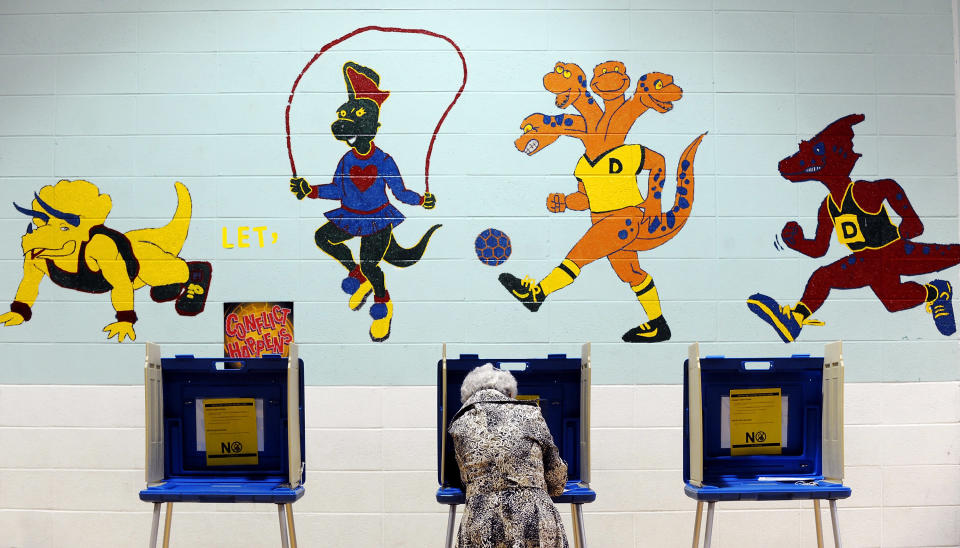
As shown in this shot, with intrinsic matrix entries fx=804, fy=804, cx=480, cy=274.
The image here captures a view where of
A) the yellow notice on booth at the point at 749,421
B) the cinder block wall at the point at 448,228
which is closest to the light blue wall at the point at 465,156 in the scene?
the cinder block wall at the point at 448,228

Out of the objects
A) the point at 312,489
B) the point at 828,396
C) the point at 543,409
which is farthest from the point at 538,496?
the point at 312,489

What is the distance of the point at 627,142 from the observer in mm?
3850

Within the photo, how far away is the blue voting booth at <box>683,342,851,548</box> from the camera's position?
9.37 feet

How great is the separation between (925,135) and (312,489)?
3390 mm

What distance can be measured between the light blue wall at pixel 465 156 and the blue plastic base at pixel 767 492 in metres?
1.07

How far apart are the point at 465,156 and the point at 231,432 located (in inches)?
66.2

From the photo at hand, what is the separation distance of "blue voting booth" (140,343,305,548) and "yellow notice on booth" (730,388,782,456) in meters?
1.57

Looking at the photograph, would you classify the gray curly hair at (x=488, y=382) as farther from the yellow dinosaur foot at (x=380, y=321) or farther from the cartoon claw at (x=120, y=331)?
the cartoon claw at (x=120, y=331)

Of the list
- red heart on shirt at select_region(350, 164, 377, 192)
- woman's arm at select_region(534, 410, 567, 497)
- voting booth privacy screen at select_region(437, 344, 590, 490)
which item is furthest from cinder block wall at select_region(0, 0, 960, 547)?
woman's arm at select_region(534, 410, 567, 497)

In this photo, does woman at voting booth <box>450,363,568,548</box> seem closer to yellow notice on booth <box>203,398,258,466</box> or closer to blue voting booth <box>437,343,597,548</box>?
blue voting booth <box>437,343,597,548</box>

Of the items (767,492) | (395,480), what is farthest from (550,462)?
(395,480)

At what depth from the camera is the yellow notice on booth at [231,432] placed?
2926 millimetres

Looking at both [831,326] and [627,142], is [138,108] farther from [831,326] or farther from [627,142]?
[831,326]

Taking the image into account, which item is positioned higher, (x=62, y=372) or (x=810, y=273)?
(x=810, y=273)
